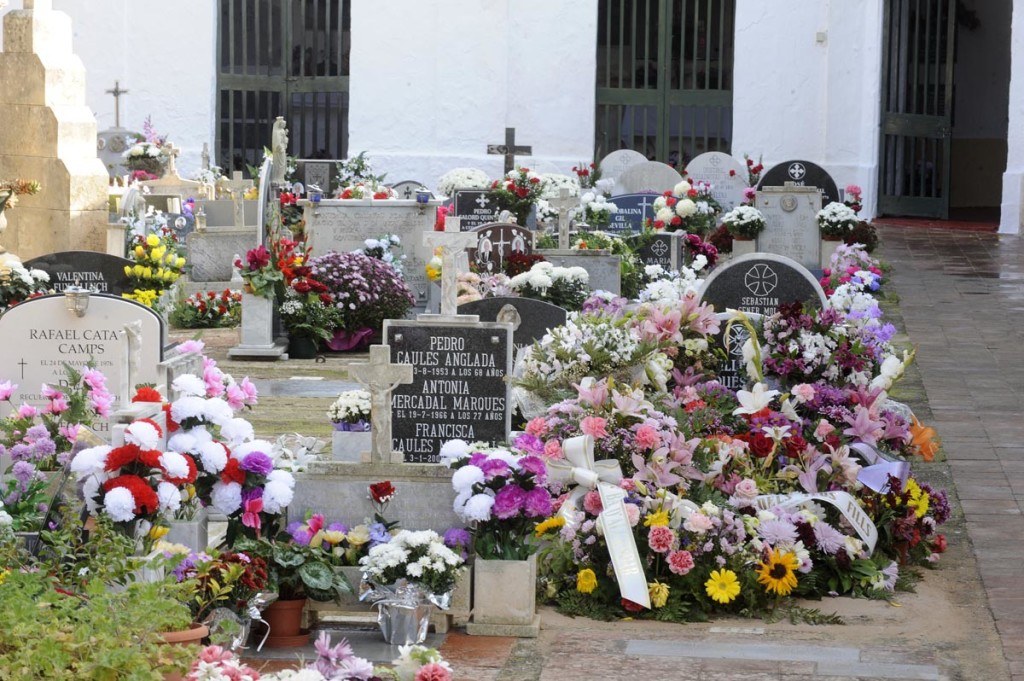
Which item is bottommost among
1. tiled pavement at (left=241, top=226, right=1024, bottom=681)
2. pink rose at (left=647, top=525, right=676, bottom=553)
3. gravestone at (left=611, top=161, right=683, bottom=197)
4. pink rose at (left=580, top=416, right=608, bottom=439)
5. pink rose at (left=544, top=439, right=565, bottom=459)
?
tiled pavement at (left=241, top=226, right=1024, bottom=681)

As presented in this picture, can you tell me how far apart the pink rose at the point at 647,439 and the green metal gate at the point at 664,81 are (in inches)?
866

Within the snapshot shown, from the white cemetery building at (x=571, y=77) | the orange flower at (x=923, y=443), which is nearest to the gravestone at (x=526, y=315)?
the orange flower at (x=923, y=443)

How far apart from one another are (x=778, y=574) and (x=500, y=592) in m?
1.27

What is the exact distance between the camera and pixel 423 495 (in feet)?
23.0

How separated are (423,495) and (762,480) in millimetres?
1788

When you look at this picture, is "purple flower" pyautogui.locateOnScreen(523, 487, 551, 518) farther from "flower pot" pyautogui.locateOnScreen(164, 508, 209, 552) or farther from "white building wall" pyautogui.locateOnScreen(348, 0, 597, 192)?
"white building wall" pyautogui.locateOnScreen(348, 0, 597, 192)

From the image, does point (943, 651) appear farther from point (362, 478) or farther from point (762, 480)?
point (362, 478)

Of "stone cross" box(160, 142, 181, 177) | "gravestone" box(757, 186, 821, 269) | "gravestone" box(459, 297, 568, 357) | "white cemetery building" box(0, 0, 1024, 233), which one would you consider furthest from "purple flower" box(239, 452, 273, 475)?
"white cemetery building" box(0, 0, 1024, 233)

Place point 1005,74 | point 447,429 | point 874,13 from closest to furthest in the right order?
point 447,429
point 874,13
point 1005,74

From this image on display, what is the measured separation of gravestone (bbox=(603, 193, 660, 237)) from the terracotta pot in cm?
1548

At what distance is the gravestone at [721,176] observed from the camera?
24.4m

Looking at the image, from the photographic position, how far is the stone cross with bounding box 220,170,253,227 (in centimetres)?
1945

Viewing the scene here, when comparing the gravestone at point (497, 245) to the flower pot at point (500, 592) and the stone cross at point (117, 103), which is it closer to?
the flower pot at point (500, 592)

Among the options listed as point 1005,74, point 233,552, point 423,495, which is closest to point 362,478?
point 423,495
